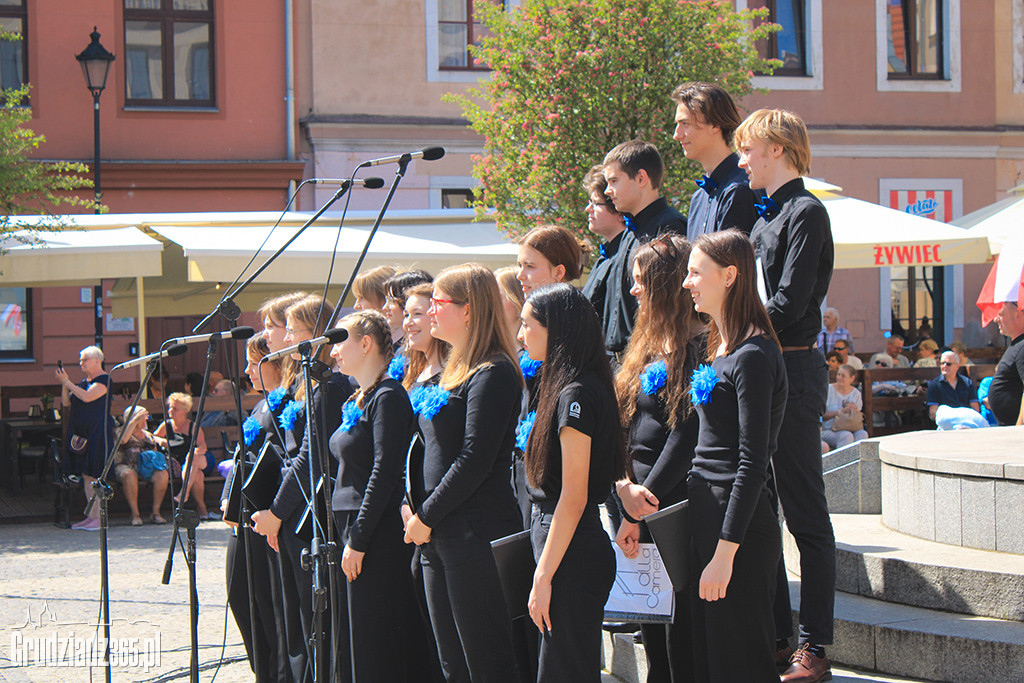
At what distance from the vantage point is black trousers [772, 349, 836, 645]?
4.12 meters

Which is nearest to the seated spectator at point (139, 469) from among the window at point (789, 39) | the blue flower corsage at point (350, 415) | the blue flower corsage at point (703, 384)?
the blue flower corsage at point (350, 415)

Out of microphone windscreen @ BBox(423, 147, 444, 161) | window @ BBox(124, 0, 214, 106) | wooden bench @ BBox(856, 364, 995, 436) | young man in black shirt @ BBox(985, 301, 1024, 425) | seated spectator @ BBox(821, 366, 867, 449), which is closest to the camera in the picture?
microphone windscreen @ BBox(423, 147, 444, 161)

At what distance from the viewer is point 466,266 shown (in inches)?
168

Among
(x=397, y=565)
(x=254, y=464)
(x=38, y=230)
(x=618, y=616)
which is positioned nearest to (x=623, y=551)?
(x=618, y=616)

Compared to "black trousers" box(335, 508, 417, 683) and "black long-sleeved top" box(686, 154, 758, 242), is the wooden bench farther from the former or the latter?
"black trousers" box(335, 508, 417, 683)

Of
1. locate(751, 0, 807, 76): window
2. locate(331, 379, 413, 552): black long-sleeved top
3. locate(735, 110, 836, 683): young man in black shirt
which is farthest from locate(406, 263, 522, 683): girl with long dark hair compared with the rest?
locate(751, 0, 807, 76): window

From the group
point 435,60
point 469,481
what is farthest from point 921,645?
point 435,60

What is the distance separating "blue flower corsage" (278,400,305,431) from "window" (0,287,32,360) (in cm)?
1393

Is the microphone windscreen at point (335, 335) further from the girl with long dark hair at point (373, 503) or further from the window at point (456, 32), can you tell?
the window at point (456, 32)

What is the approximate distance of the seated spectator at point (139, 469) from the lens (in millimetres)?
10836

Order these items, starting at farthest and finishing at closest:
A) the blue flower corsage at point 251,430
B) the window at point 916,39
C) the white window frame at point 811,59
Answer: the window at point 916,39 → the white window frame at point 811,59 → the blue flower corsage at point 251,430

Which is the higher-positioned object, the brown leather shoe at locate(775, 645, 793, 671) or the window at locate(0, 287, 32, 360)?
the window at locate(0, 287, 32, 360)

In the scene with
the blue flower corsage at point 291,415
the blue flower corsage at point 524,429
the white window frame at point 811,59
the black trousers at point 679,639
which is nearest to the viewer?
Result: the blue flower corsage at point 524,429

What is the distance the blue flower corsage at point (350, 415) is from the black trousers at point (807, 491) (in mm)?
1617
